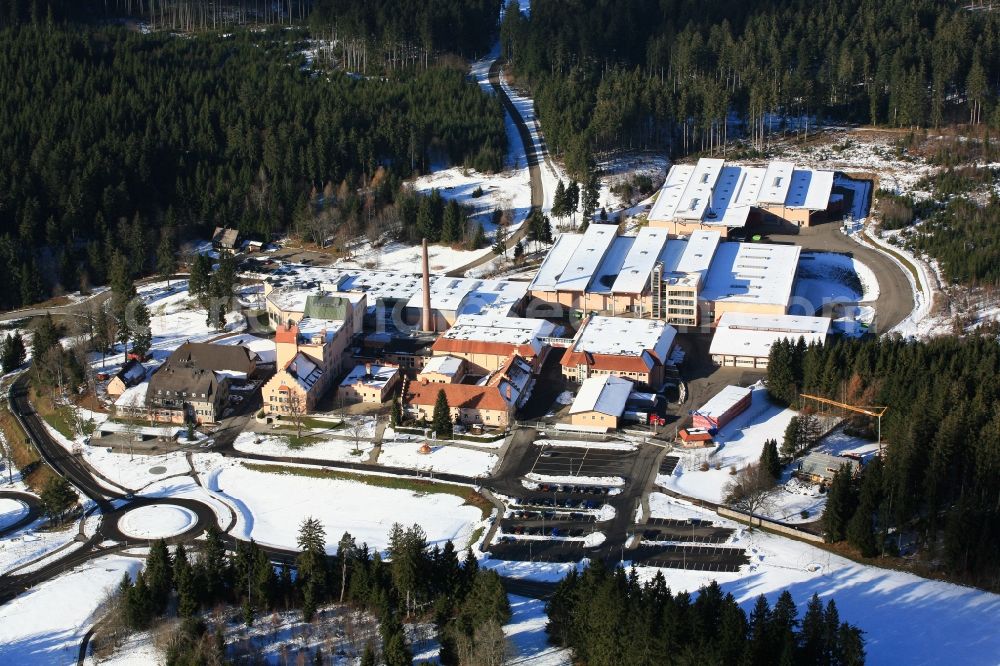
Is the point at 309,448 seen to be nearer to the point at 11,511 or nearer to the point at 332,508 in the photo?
the point at 332,508

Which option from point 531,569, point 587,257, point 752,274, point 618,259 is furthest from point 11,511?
point 752,274

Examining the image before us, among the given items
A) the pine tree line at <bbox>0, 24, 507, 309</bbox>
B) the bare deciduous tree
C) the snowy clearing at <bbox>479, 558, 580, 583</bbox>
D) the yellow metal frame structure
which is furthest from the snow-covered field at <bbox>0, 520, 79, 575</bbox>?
the yellow metal frame structure

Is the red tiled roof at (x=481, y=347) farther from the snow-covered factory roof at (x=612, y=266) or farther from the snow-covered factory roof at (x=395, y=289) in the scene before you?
the snow-covered factory roof at (x=612, y=266)

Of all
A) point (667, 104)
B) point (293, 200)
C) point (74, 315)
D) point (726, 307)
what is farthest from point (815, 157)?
point (74, 315)

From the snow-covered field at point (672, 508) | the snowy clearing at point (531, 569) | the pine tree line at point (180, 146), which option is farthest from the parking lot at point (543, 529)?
the pine tree line at point (180, 146)

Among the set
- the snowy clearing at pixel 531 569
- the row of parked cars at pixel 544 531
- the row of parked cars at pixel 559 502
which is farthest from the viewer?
the row of parked cars at pixel 559 502

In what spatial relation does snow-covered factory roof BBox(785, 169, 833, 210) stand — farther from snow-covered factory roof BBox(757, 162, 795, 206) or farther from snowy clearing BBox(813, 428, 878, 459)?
snowy clearing BBox(813, 428, 878, 459)

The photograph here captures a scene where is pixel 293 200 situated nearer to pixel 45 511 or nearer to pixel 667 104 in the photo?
pixel 667 104
